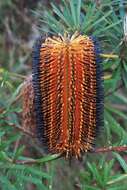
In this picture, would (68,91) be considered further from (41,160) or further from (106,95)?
(106,95)

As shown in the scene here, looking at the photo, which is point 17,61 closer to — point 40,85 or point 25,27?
point 25,27

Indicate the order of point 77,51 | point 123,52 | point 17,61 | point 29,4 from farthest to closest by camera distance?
point 17,61 → point 29,4 → point 123,52 → point 77,51

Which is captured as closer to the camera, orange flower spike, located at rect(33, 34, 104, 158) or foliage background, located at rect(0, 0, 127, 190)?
orange flower spike, located at rect(33, 34, 104, 158)

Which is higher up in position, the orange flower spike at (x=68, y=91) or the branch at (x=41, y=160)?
the orange flower spike at (x=68, y=91)

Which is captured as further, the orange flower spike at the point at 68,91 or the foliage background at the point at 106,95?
the foliage background at the point at 106,95

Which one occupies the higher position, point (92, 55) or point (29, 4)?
point (29, 4)

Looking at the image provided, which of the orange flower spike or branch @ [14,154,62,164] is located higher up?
the orange flower spike

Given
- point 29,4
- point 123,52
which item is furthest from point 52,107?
point 29,4

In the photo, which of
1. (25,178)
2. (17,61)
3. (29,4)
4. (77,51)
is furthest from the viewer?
(17,61)
